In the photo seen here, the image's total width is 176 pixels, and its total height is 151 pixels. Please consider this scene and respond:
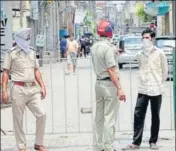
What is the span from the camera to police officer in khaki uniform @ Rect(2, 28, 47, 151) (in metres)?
7.91

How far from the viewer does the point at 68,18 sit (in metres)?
39.0

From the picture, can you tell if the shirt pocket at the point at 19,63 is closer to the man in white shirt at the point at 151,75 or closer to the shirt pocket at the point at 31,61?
the shirt pocket at the point at 31,61

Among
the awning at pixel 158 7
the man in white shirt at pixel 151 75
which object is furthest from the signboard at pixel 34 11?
the man in white shirt at pixel 151 75

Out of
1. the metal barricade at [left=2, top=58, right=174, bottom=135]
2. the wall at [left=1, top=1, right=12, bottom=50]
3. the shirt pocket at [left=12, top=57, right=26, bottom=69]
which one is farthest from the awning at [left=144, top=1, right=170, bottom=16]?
the shirt pocket at [left=12, top=57, right=26, bottom=69]

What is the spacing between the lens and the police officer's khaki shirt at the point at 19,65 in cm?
791

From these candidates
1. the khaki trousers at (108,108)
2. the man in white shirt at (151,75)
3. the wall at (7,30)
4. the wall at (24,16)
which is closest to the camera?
the khaki trousers at (108,108)

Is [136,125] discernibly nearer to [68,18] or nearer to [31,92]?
[31,92]

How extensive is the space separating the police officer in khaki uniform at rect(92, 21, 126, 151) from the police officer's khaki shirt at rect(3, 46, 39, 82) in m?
0.91

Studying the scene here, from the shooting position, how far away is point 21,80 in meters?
7.89

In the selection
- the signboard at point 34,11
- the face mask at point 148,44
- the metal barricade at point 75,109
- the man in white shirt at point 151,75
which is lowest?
the metal barricade at point 75,109

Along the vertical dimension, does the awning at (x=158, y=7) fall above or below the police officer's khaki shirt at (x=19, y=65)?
above

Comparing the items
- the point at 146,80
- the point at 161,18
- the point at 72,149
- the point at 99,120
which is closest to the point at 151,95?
the point at 146,80

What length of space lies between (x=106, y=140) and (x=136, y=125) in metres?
1.07

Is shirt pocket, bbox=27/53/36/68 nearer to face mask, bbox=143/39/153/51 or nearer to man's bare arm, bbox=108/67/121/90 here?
man's bare arm, bbox=108/67/121/90
